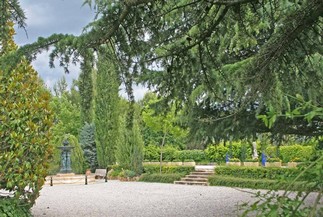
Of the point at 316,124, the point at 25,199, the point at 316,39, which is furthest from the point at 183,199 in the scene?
the point at 316,39

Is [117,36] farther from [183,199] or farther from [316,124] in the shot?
[183,199]

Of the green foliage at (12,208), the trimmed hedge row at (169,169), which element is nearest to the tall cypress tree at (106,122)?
the trimmed hedge row at (169,169)

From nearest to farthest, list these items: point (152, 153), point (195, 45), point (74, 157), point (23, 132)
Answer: point (195, 45) → point (23, 132) → point (74, 157) → point (152, 153)

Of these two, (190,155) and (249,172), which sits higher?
(190,155)

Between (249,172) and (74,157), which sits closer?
(249,172)

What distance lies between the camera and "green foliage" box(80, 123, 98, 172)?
2305 centimetres

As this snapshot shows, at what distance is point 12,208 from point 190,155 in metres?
Result: 21.4

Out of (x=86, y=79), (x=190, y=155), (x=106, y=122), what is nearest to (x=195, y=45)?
(x=86, y=79)

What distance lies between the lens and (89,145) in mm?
23266

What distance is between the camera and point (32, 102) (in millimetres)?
5750

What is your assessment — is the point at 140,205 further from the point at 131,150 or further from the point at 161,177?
the point at 131,150

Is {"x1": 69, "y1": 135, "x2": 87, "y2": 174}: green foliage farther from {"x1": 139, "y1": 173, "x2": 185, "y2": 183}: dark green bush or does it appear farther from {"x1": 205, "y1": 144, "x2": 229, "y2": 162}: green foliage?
{"x1": 205, "y1": 144, "x2": 229, "y2": 162}: green foliage

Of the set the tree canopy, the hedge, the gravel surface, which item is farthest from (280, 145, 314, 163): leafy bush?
the tree canopy

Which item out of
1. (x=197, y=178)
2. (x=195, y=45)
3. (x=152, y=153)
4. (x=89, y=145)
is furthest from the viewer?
(x=152, y=153)
